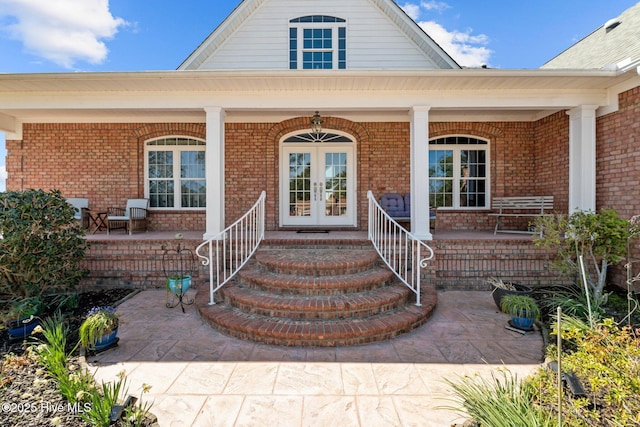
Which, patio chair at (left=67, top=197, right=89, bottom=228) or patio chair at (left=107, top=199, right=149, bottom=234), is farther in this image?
patio chair at (left=107, top=199, right=149, bottom=234)

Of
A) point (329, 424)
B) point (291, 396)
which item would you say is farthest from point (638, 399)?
point (291, 396)

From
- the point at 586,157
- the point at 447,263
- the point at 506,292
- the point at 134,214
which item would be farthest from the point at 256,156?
the point at 586,157

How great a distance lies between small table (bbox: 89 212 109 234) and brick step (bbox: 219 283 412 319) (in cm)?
479

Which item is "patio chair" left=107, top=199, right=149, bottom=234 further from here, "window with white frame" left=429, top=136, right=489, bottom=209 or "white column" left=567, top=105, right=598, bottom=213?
"white column" left=567, top=105, right=598, bottom=213

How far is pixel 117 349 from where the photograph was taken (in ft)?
10.3

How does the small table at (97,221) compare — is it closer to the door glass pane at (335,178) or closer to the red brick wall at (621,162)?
the door glass pane at (335,178)

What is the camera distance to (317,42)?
303 inches

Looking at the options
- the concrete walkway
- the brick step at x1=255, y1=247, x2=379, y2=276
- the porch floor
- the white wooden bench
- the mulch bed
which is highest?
the white wooden bench

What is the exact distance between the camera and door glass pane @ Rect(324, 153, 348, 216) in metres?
7.34

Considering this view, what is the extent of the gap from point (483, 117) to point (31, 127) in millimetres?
10518

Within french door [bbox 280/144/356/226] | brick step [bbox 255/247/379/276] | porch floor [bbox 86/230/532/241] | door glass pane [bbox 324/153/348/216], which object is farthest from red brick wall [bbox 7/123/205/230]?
brick step [bbox 255/247/379/276]

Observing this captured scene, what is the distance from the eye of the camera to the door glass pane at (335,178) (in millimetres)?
7340

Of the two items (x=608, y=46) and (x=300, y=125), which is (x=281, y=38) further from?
(x=608, y=46)

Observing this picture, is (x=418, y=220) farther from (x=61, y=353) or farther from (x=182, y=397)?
(x=61, y=353)
